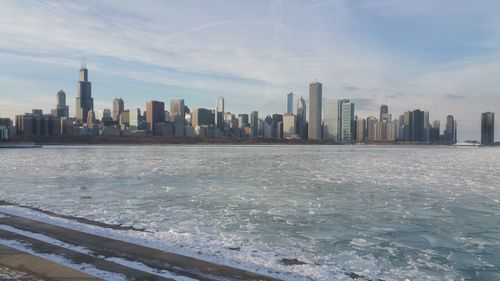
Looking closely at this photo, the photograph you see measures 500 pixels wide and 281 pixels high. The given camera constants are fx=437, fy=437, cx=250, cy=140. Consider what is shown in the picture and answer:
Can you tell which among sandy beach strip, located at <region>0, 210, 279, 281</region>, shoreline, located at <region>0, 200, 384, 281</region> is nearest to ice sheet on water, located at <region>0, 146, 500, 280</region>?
shoreline, located at <region>0, 200, 384, 281</region>

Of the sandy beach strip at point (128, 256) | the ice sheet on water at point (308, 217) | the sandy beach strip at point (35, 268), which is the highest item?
the sandy beach strip at point (35, 268)

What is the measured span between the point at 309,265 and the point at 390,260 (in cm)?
211

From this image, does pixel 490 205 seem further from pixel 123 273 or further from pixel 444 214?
pixel 123 273

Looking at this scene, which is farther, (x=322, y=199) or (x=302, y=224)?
(x=322, y=199)

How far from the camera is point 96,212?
15.3m

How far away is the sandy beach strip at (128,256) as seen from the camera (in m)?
7.90

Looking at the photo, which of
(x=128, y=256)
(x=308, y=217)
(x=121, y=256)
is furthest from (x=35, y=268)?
(x=308, y=217)

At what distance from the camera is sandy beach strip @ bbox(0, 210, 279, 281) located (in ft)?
25.9

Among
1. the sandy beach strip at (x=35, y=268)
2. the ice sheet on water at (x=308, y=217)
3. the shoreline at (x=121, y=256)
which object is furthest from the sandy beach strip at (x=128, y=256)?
the ice sheet on water at (x=308, y=217)

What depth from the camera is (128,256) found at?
29.1ft

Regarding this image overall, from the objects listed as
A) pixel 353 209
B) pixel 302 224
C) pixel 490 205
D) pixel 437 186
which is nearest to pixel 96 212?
pixel 302 224

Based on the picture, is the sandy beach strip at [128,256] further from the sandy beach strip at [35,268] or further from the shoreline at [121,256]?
the sandy beach strip at [35,268]

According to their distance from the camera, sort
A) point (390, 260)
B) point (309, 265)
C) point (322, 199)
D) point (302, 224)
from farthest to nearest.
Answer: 1. point (322, 199)
2. point (302, 224)
3. point (390, 260)
4. point (309, 265)

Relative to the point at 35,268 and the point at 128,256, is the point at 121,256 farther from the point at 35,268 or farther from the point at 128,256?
the point at 35,268
